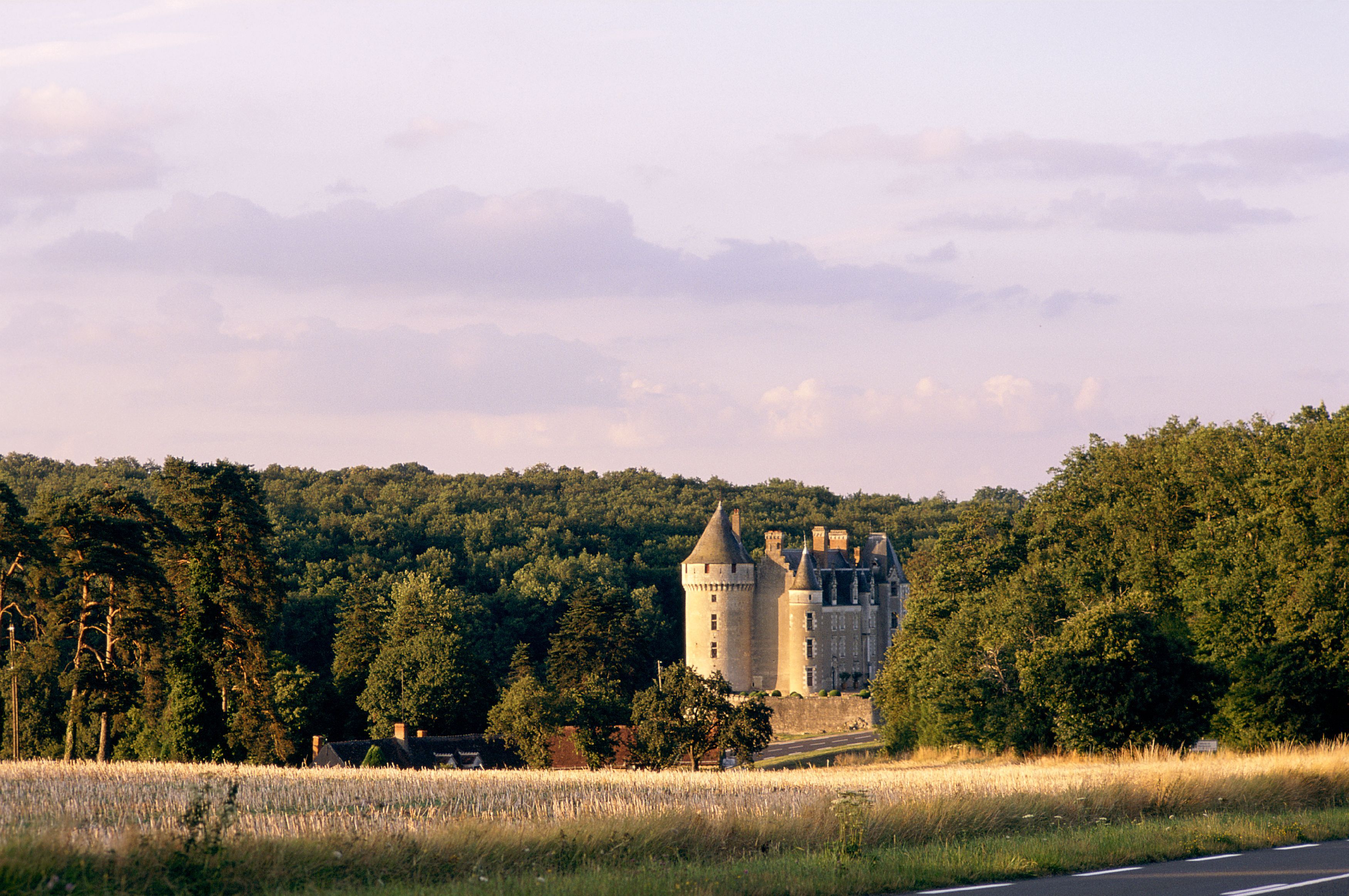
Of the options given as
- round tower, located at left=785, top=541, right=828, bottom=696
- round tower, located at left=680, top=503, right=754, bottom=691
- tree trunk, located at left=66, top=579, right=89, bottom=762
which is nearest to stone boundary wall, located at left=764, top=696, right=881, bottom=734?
round tower, located at left=785, top=541, right=828, bottom=696

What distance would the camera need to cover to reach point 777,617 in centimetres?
10825

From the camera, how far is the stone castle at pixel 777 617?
107000 mm

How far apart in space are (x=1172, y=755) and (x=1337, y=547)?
17045 mm

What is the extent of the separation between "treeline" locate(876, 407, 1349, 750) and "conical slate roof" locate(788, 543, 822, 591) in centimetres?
4150

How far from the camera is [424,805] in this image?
73.4 feet

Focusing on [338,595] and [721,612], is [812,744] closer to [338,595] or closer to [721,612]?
[721,612]

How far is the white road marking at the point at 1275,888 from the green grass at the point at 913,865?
8.93 feet

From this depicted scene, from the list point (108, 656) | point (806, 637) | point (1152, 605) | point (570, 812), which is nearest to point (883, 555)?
point (806, 637)

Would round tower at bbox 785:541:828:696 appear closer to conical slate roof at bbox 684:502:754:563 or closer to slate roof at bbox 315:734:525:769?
conical slate roof at bbox 684:502:754:563

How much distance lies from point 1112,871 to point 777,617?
9266 cm

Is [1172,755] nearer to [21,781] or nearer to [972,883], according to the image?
[972,883]

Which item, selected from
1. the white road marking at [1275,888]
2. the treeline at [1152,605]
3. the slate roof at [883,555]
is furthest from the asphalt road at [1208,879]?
the slate roof at [883,555]

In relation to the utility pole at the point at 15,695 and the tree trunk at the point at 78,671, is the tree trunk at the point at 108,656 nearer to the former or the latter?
the tree trunk at the point at 78,671

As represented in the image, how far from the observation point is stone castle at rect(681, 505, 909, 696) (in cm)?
10700
